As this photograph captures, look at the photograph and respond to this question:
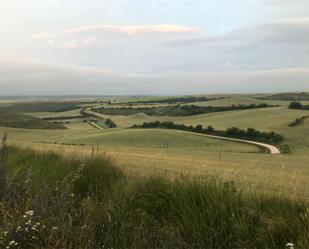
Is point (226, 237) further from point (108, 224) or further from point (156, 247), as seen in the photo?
point (108, 224)

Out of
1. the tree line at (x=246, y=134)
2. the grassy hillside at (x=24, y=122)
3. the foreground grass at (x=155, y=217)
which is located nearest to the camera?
the foreground grass at (x=155, y=217)

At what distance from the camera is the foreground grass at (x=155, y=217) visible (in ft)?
19.4

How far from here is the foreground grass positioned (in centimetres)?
590

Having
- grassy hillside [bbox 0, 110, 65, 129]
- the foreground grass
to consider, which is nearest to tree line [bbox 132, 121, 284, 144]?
grassy hillside [bbox 0, 110, 65, 129]

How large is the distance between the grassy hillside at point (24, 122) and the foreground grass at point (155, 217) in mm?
102432

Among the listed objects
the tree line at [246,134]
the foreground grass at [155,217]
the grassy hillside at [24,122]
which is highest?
the foreground grass at [155,217]

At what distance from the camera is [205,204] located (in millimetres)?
6996

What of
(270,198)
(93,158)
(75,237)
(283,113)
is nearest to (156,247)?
(75,237)

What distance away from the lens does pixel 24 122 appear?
11944 centimetres

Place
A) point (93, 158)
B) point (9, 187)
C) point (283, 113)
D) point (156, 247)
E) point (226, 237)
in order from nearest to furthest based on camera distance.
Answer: point (156, 247) → point (226, 237) → point (9, 187) → point (93, 158) → point (283, 113)

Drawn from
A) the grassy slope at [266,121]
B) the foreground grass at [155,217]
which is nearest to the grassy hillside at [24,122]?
the grassy slope at [266,121]

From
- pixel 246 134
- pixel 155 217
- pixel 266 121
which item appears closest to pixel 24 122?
pixel 266 121

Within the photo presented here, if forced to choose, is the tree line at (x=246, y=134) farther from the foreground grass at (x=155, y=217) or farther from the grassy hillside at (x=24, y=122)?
the foreground grass at (x=155, y=217)

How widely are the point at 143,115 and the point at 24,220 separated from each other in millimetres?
127994
